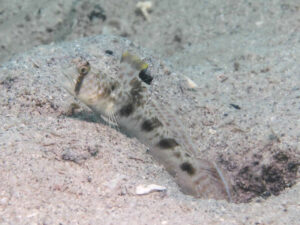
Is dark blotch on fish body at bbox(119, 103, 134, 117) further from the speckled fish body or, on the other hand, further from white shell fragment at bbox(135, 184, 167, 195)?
white shell fragment at bbox(135, 184, 167, 195)

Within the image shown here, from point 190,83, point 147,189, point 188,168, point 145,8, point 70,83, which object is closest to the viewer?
point 147,189

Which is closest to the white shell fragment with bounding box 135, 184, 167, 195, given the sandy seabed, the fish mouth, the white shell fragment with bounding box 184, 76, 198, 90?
the sandy seabed

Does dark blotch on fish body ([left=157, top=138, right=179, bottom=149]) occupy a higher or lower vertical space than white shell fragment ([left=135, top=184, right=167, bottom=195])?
higher

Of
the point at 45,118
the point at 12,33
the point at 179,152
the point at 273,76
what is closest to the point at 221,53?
the point at 273,76

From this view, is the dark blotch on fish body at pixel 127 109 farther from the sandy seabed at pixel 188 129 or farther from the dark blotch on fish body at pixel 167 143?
the dark blotch on fish body at pixel 167 143

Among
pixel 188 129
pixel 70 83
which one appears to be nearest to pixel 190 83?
pixel 188 129

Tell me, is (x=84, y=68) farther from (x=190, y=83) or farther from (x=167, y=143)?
(x=190, y=83)

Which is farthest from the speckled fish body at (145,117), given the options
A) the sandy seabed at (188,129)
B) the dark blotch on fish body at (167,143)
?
the sandy seabed at (188,129)
